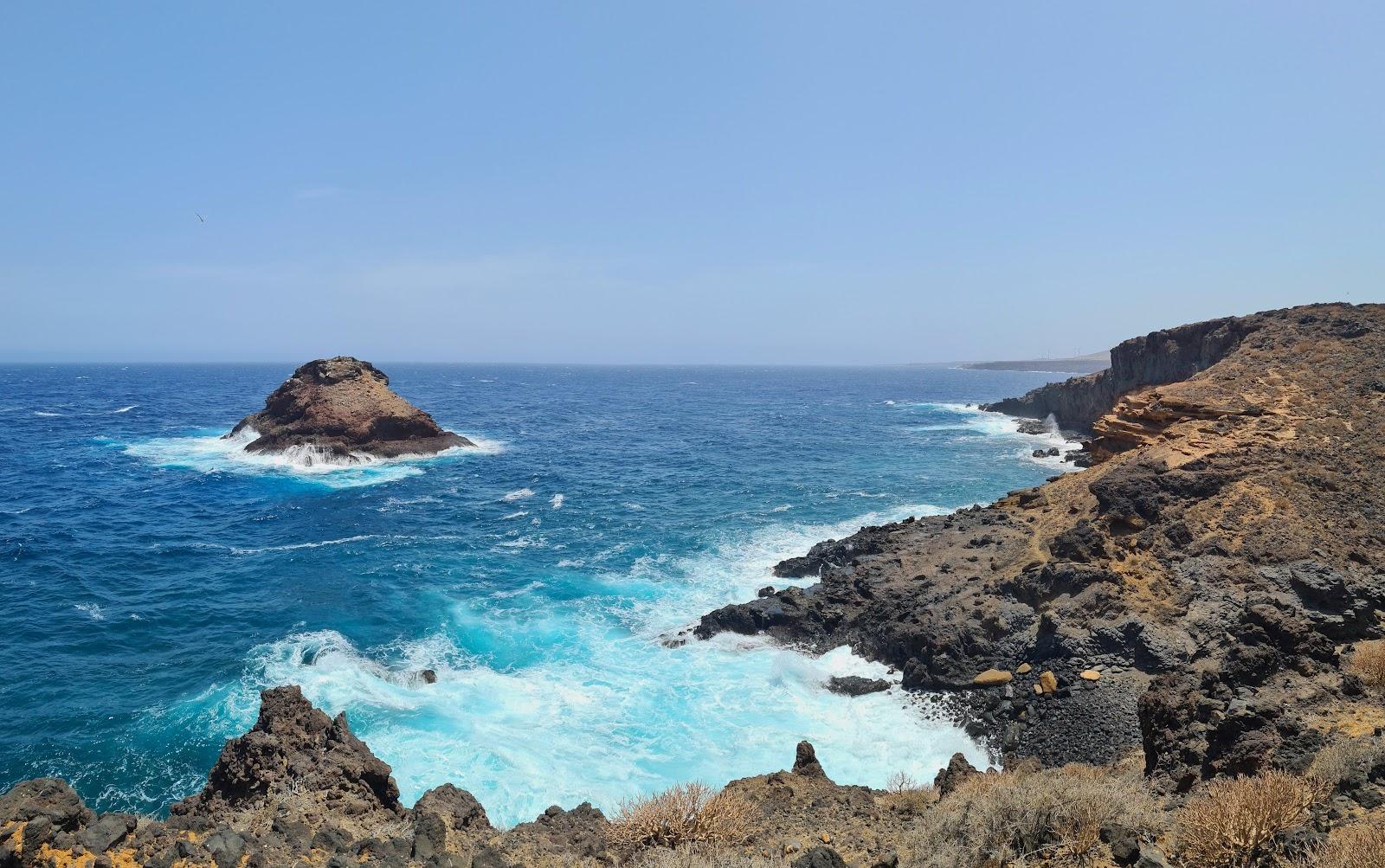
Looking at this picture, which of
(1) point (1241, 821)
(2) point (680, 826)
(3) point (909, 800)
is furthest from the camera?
(3) point (909, 800)

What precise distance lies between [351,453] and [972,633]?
46.5m

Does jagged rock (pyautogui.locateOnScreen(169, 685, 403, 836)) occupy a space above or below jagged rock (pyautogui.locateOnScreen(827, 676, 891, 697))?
above

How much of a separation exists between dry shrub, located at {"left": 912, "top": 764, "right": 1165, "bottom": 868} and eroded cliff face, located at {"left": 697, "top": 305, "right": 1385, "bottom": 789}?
2796 mm

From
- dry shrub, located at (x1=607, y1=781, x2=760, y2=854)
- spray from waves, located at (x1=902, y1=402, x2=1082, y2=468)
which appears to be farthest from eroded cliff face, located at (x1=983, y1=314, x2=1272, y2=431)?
dry shrub, located at (x1=607, y1=781, x2=760, y2=854)

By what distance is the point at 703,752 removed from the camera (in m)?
16.8

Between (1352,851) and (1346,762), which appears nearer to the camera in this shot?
(1352,851)

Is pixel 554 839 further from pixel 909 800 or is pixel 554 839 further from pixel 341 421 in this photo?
pixel 341 421

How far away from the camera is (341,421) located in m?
52.7

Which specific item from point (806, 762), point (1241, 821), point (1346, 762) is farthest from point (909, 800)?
point (1346, 762)

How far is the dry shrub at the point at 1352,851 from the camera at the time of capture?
20.4 feet

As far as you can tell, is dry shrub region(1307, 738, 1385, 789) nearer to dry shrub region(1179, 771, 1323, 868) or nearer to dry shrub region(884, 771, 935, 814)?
dry shrub region(1179, 771, 1323, 868)

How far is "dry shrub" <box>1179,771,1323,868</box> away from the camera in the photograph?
733 cm

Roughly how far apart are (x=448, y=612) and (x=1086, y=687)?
20.0 metres

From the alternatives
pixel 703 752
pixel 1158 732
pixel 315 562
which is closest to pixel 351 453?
pixel 315 562
